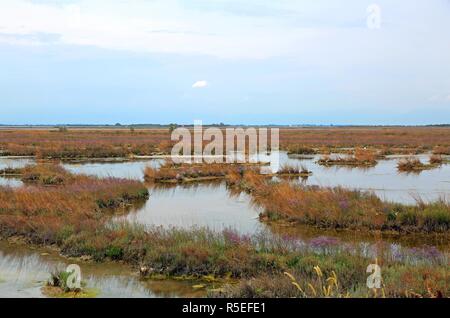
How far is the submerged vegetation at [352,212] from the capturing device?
13.8 metres

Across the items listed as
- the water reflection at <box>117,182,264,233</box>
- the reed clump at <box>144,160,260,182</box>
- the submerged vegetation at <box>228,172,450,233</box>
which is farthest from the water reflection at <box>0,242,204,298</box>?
the reed clump at <box>144,160,260,182</box>

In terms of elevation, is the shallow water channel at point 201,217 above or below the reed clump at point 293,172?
below

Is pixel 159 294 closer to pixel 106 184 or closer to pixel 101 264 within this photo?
pixel 101 264

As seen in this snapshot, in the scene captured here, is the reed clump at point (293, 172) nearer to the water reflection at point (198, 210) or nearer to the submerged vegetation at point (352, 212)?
the water reflection at point (198, 210)

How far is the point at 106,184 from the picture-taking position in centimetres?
1991

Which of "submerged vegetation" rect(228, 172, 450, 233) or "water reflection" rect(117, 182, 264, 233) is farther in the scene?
"water reflection" rect(117, 182, 264, 233)

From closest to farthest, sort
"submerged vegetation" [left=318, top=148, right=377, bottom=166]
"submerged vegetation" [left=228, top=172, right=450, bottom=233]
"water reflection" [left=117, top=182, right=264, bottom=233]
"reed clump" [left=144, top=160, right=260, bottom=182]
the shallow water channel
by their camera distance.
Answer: the shallow water channel → "submerged vegetation" [left=228, top=172, right=450, bottom=233] → "water reflection" [left=117, top=182, right=264, bottom=233] → "reed clump" [left=144, top=160, right=260, bottom=182] → "submerged vegetation" [left=318, top=148, right=377, bottom=166]

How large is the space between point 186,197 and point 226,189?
3.05 m

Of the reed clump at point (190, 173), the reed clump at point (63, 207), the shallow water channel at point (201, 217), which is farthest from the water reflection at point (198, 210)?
the reed clump at point (190, 173)

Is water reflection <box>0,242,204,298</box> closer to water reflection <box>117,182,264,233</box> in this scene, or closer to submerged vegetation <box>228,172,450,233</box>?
water reflection <box>117,182,264,233</box>

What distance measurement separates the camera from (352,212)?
1483 cm

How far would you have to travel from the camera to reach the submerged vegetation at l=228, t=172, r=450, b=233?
543 inches

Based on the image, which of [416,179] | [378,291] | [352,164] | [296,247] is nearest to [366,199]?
[296,247]

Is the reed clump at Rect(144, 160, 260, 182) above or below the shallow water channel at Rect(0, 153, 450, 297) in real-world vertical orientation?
above
